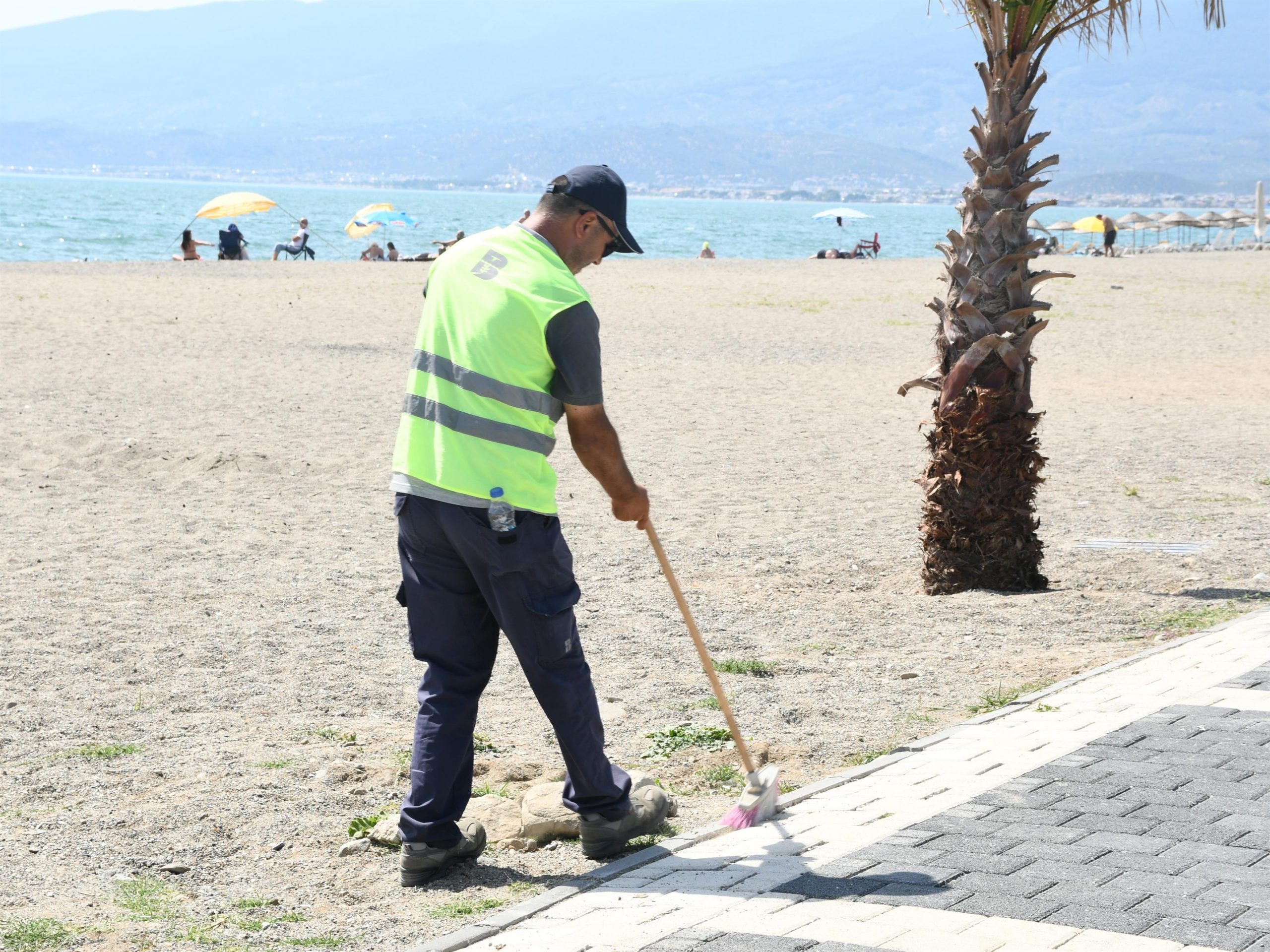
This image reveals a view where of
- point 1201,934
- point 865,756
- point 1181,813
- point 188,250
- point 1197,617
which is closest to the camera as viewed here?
point 1201,934

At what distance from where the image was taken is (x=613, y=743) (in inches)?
217

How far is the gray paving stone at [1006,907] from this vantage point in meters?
3.56

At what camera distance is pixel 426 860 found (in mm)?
4168

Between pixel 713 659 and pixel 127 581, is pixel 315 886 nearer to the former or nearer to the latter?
pixel 713 659

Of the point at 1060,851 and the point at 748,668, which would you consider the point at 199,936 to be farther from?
the point at 748,668

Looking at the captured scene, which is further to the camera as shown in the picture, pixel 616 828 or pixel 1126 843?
pixel 616 828

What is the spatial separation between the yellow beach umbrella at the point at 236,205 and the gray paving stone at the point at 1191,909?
35119mm

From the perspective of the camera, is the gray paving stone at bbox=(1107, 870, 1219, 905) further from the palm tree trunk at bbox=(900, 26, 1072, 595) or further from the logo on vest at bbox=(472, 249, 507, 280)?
the palm tree trunk at bbox=(900, 26, 1072, 595)

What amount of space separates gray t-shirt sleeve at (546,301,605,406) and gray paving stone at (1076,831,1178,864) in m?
1.86

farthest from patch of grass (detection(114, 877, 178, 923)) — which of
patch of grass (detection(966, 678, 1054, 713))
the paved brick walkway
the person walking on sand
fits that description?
the person walking on sand

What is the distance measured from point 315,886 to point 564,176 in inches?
86.5

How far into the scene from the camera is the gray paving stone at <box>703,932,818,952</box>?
339 cm

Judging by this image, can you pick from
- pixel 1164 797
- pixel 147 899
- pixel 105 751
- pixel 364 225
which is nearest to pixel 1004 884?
pixel 1164 797

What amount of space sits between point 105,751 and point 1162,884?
12.2ft
